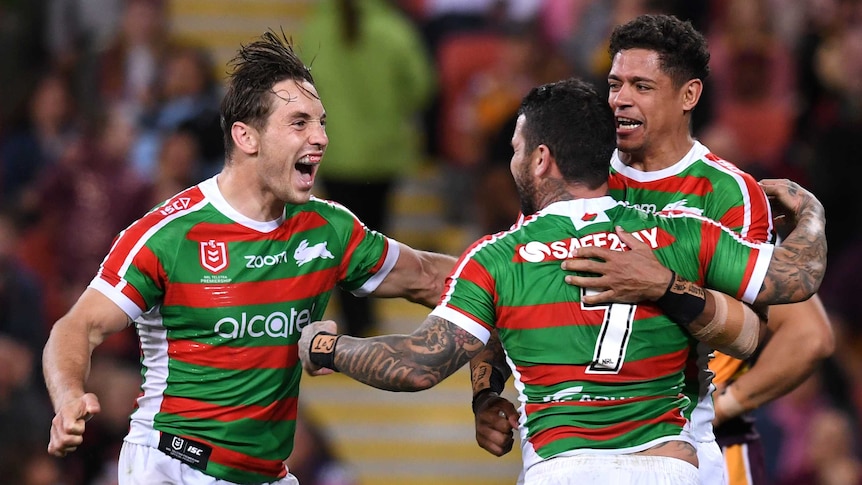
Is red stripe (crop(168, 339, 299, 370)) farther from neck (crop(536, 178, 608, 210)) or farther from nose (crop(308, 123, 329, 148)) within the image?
neck (crop(536, 178, 608, 210))

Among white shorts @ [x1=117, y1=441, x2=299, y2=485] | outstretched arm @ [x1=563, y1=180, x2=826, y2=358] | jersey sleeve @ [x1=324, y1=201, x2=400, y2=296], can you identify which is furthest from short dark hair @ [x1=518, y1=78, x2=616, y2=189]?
white shorts @ [x1=117, y1=441, x2=299, y2=485]

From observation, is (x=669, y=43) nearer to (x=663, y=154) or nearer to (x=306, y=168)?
(x=663, y=154)

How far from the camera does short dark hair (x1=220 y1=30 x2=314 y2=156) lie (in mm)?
5109

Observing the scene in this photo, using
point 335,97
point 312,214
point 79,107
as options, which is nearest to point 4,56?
point 79,107

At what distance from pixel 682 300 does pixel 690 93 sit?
101 centimetres

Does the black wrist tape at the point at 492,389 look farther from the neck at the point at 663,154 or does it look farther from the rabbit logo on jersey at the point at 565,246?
the neck at the point at 663,154

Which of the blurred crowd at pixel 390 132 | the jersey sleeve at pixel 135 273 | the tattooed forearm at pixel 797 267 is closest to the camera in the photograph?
the tattooed forearm at pixel 797 267

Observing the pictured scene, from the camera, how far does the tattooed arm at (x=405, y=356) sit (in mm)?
4535

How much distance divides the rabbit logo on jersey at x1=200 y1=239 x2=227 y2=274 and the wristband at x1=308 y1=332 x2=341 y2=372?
0.57 m

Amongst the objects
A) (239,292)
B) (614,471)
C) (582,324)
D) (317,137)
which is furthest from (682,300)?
(239,292)

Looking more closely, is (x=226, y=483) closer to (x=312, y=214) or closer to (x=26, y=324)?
(x=312, y=214)

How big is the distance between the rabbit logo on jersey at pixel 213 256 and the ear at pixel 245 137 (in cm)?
35

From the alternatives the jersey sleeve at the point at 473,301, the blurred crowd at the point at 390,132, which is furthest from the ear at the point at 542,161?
the blurred crowd at the point at 390,132

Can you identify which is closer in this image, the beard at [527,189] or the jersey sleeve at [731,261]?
the jersey sleeve at [731,261]
